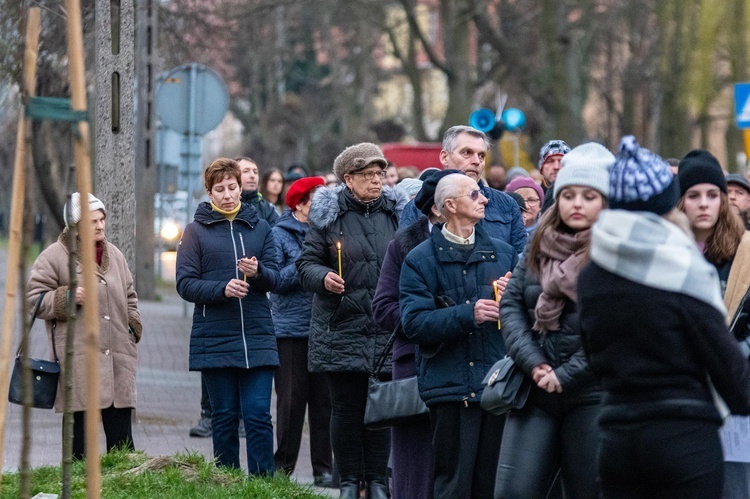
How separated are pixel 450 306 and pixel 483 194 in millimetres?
813

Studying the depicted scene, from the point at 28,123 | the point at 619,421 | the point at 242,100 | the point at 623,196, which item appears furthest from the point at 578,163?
the point at 242,100

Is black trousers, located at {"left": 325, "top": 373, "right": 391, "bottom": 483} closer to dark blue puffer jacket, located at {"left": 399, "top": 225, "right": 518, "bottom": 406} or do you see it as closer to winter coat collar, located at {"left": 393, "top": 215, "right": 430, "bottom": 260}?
winter coat collar, located at {"left": 393, "top": 215, "right": 430, "bottom": 260}

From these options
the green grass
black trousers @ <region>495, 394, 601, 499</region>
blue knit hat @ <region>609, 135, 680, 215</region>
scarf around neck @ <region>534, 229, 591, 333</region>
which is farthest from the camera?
the green grass

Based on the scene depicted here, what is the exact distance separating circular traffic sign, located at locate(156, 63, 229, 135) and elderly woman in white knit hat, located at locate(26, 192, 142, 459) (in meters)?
9.50

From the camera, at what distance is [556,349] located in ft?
21.0

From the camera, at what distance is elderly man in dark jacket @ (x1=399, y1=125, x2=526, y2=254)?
781cm

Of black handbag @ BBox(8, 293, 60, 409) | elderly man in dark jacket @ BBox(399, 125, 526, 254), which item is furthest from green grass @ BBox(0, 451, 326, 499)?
elderly man in dark jacket @ BBox(399, 125, 526, 254)

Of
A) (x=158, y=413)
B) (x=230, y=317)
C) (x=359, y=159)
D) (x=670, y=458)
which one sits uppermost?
(x=359, y=159)

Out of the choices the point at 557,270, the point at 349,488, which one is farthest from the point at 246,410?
the point at 557,270

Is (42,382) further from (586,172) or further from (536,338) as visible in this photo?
(586,172)

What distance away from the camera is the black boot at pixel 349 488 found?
8812 mm

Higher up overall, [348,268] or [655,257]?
[655,257]

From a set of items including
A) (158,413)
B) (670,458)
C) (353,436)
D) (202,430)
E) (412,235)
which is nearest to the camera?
(670,458)

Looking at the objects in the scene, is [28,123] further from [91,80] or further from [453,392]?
[91,80]
